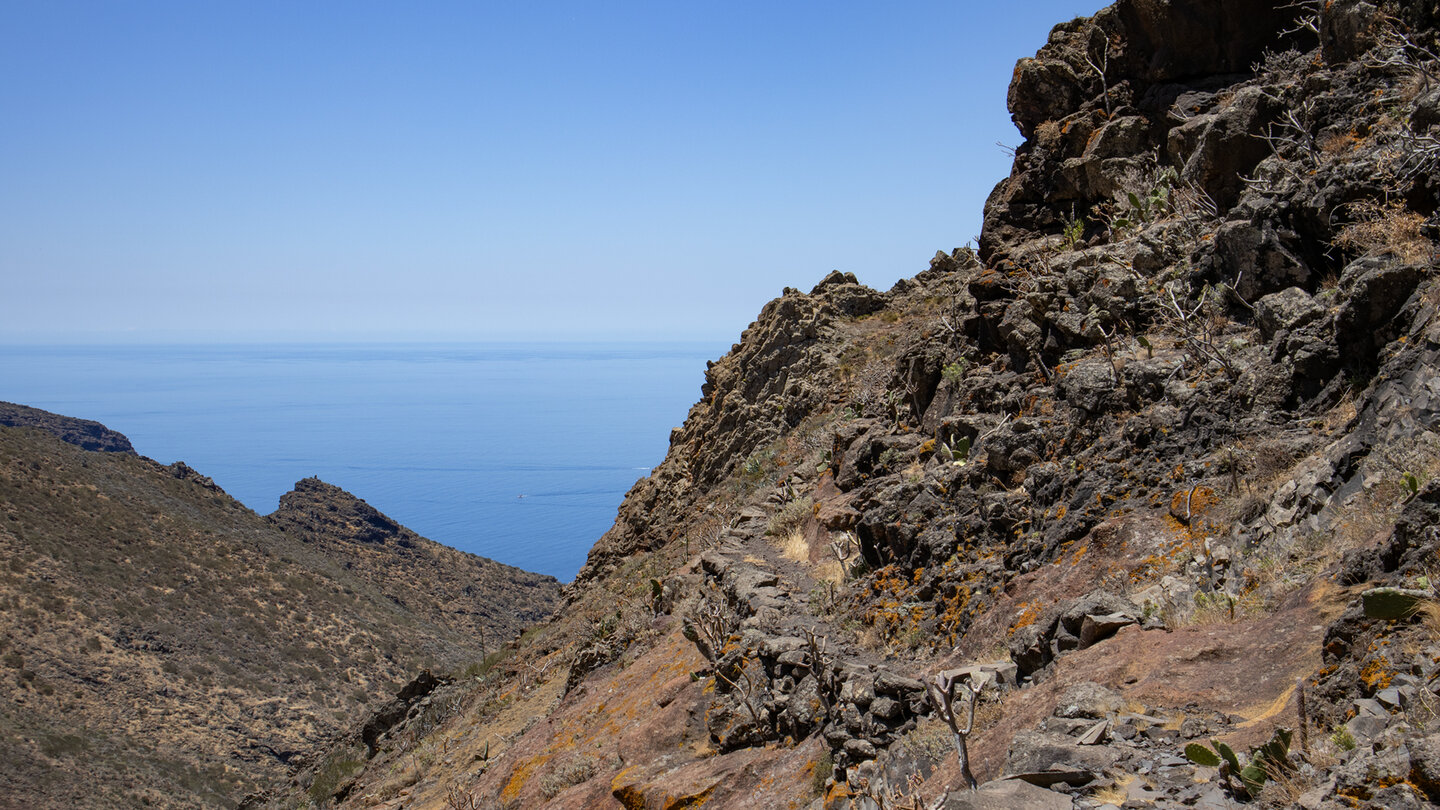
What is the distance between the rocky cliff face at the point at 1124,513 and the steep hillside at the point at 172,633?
709 inches

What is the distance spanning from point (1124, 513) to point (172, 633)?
3963 centimetres

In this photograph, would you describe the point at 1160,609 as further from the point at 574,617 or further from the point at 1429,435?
the point at 574,617

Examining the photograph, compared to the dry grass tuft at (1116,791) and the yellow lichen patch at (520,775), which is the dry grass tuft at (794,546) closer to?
the yellow lichen patch at (520,775)

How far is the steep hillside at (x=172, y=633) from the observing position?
90.9 ft

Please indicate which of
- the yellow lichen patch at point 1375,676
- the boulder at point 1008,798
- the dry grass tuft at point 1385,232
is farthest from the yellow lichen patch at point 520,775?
the dry grass tuft at point 1385,232

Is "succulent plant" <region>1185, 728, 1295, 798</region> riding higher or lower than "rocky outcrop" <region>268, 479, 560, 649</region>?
higher

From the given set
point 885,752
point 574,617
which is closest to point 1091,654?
point 885,752

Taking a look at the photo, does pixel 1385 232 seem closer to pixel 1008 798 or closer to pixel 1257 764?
pixel 1257 764

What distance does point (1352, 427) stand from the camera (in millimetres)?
5648

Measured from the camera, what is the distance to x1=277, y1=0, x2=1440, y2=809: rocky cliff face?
409 centimetres

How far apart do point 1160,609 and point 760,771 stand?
11.9ft

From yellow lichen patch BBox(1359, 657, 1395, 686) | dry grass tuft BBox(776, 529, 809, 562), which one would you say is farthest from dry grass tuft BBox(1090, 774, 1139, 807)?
dry grass tuft BBox(776, 529, 809, 562)

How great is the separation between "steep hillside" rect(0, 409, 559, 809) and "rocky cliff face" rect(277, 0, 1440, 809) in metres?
18.0

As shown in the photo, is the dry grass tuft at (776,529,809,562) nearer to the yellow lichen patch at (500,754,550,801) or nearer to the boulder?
the yellow lichen patch at (500,754,550,801)
